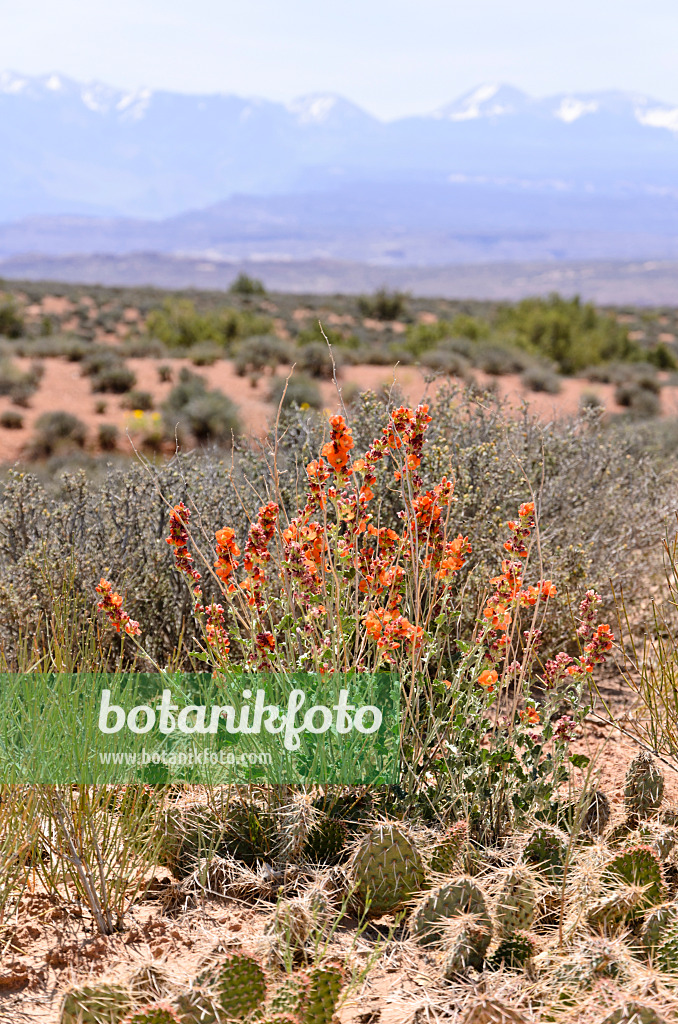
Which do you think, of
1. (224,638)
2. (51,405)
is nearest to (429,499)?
(224,638)

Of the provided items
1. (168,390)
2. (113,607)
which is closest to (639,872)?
(113,607)

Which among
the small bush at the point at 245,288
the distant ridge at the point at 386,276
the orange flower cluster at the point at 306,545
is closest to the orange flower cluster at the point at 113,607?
the orange flower cluster at the point at 306,545

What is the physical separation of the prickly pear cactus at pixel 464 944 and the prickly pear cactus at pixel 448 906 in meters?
0.02

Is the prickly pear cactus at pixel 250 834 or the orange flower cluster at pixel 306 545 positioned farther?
the prickly pear cactus at pixel 250 834

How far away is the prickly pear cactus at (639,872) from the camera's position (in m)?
2.32

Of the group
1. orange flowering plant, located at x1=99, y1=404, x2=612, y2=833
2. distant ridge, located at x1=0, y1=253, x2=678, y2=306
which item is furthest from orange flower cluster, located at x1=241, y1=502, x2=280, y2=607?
distant ridge, located at x1=0, y1=253, x2=678, y2=306

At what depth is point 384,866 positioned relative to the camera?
2361mm

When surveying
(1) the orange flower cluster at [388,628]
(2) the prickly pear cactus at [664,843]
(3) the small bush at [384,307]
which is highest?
(3) the small bush at [384,307]

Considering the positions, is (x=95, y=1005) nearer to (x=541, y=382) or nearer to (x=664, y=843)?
(x=664, y=843)

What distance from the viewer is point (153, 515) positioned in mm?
4242

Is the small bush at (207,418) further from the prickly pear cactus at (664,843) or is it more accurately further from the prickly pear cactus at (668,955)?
the prickly pear cactus at (668,955)

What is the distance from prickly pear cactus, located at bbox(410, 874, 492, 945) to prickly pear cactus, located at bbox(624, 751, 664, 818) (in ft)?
2.65

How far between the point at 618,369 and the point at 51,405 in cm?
1314

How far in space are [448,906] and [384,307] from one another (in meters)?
29.9
